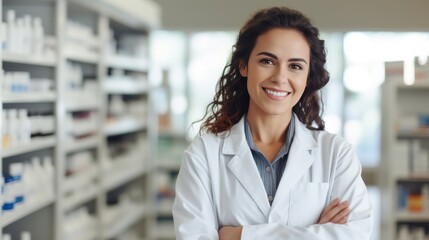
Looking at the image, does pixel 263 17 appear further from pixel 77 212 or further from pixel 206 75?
pixel 206 75

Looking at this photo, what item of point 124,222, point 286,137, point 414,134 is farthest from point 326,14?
point 286,137

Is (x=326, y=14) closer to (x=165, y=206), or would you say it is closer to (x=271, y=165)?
(x=165, y=206)

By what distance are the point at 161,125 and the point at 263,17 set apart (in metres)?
5.49

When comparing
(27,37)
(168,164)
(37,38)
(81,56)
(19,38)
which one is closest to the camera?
(19,38)

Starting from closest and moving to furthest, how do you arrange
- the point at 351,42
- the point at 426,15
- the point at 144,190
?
1. the point at 144,190
2. the point at 426,15
3. the point at 351,42

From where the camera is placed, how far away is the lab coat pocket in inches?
83.4

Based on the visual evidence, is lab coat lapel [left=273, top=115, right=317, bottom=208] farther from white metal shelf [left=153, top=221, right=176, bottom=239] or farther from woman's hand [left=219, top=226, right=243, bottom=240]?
white metal shelf [left=153, top=221, right=176, bottom=239]

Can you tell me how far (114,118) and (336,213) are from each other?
407 cm

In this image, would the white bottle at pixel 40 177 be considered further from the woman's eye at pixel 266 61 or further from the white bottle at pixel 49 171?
the woman's eye at pixel 266 61

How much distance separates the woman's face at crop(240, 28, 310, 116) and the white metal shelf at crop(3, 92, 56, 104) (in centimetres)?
163

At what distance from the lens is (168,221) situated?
22.9ft

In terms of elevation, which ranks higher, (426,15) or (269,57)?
(426,15)

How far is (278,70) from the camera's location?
206 centimetres

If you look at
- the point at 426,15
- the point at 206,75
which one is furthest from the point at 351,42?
the point at 426,15
